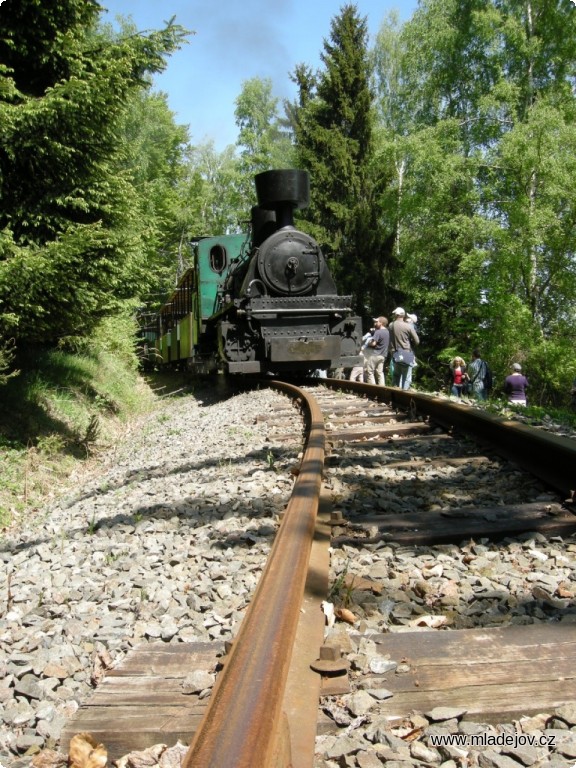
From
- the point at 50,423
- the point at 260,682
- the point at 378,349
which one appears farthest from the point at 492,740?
the point at 378,349

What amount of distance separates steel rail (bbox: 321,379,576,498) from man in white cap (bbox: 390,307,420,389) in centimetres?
419

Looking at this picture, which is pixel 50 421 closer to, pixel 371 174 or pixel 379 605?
pixel 379 605

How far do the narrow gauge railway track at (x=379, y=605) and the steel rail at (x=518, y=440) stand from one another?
20 millimetres

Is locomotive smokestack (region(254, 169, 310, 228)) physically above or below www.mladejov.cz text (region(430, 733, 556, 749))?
above

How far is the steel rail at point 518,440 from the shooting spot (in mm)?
3264

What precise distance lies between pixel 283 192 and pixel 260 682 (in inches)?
432

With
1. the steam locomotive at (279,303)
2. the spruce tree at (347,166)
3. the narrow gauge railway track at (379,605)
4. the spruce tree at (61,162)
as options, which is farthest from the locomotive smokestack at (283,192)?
the spruce tree at (347,166)

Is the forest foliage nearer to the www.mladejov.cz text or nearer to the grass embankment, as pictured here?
the grass embankment

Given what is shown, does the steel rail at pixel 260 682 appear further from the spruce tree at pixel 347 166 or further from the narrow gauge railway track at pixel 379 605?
the spruce tree at pixel 347 166

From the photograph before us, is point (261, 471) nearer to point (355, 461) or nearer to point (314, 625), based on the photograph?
point (355, 461)

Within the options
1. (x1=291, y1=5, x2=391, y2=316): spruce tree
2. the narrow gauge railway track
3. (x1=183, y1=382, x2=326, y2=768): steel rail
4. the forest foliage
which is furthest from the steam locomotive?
(x1=291, y1=5, x2=391, y2=316): spruce tree

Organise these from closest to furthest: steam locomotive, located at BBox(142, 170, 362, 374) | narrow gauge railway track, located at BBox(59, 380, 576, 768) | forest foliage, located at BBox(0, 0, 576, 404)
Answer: narrow gauge railway track, located at BBox(59, 380, 576, 768) → forest foliage, located at BBox(0, 0, 576, 404) → steam locomotive, located at BBox(142, 170, 362, 374)

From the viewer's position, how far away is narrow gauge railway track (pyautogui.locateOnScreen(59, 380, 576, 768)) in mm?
1270

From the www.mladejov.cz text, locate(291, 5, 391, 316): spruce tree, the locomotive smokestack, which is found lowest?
the www.mladejov.cz text
